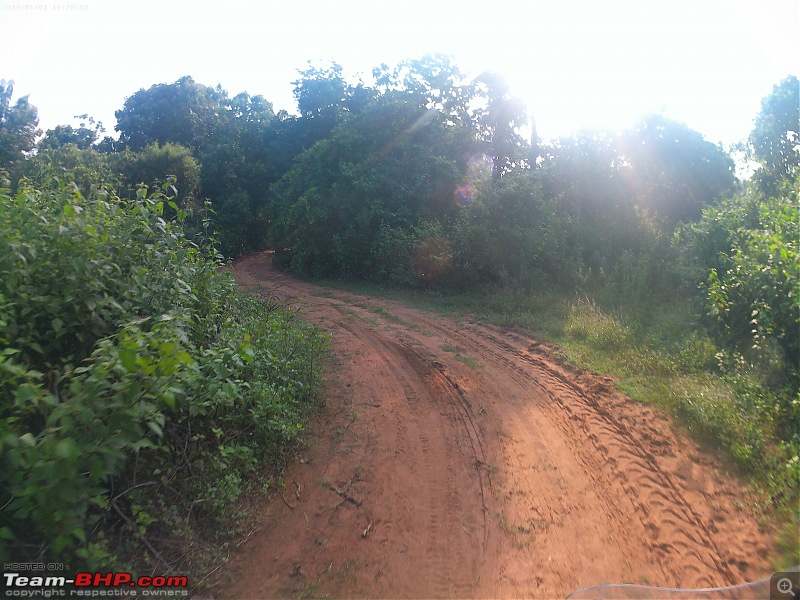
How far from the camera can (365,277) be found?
1709 cm

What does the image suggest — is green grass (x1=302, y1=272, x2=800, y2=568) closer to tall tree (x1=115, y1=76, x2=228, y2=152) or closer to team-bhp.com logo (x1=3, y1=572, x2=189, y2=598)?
team-bhp.com logo (x1=3, y1=572, x2=189, y2=598)

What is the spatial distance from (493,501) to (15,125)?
28082mm

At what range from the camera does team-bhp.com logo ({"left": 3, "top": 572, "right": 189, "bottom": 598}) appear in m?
2.88

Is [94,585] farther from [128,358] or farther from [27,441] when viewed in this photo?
[128,358]

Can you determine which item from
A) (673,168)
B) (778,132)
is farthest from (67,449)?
(673,168)

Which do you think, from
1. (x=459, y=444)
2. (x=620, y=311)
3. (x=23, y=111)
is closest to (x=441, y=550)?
(x=459, y=444)

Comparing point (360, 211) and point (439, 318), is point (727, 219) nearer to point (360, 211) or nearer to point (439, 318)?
point (439, 318)

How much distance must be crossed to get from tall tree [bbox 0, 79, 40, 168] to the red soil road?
17.7m

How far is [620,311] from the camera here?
9.41 m

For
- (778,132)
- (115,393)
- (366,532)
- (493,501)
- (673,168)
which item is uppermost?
(778,132)

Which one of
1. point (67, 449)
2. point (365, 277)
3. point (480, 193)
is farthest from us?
point (365, 277)

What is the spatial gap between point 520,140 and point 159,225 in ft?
60.0

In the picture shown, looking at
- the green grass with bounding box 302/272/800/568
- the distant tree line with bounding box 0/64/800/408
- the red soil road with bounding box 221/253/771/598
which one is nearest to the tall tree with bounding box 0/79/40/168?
the distant tree line with bounding box 0/64/800/408

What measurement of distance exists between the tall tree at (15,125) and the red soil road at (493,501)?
58.0 feet
